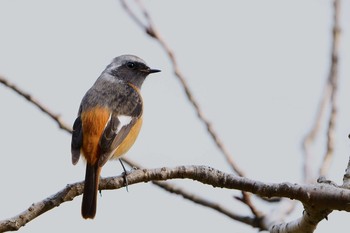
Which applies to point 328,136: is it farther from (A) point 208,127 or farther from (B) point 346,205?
(B) point 346,205

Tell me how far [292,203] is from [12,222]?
250 centimetres

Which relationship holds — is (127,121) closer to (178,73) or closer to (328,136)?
(178,73)

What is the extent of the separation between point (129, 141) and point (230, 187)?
6.92 feet

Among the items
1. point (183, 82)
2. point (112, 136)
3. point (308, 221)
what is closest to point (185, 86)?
point (183, 82)

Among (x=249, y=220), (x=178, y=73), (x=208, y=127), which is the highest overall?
(x=178, y=73)

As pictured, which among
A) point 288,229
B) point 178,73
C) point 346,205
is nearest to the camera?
point 346,205

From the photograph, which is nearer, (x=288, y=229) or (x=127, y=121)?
(x=288, y=229)

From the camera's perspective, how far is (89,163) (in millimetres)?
4449

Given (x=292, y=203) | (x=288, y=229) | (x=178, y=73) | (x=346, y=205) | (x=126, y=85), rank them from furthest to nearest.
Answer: (x=126, y=85), (x=292, y=203), (x=178, y=73), (x=288, y=229), (x=346, y=205)

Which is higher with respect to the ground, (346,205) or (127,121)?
(346,205)

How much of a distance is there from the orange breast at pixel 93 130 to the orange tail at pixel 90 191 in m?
0.18

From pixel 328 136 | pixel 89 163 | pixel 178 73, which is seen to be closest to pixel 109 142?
pixel 89 163

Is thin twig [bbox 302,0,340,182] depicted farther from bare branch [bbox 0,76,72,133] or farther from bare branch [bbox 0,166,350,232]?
bare branch [bbox 0,76,72,133]

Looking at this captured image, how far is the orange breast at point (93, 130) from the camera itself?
4555mm
